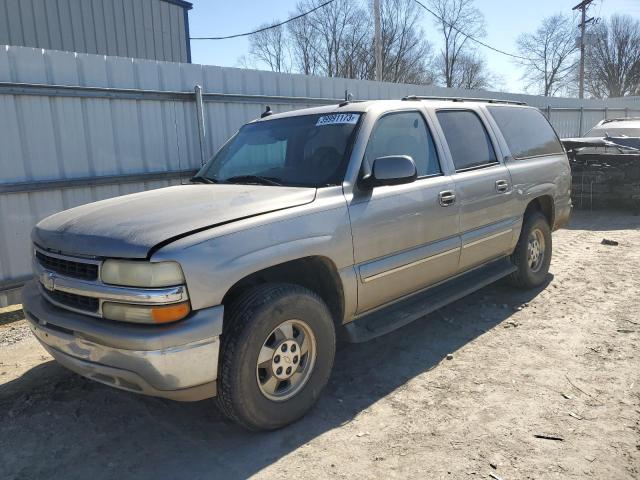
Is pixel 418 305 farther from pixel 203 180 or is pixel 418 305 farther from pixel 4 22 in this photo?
pixel 4 22

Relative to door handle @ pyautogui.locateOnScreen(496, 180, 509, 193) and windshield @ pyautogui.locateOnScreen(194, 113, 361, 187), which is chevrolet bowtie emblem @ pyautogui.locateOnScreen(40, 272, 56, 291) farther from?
door handle @ pyautogui.locateOnScreen(496, 180, 509, 193)

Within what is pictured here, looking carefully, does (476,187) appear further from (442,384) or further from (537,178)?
(442,384)

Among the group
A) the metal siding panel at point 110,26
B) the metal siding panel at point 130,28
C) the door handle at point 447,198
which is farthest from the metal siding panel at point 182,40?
the door handle at point 447,198

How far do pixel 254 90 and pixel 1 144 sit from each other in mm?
3621

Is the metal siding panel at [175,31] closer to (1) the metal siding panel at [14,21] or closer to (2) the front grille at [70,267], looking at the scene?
(1) the metal siding panel at [14,21]

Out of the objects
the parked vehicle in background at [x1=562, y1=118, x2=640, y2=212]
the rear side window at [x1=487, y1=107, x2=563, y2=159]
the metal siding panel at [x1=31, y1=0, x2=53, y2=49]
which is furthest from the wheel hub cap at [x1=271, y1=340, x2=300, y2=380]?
the metal siding panel at [x1=31, y1=0, x2=53, y2=49]

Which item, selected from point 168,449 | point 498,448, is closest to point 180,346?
point 168,449

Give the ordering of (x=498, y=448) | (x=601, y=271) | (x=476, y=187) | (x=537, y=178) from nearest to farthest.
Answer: (x=498, y=448), (x=476, y=187), (x=537, y=178), (x=601, y=271)

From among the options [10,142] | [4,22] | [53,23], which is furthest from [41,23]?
[10,142]

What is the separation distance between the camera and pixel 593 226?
30.9 feet

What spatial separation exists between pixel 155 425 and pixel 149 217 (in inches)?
51.8

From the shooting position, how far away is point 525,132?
18.1 ft

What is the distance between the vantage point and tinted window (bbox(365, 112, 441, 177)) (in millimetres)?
3795

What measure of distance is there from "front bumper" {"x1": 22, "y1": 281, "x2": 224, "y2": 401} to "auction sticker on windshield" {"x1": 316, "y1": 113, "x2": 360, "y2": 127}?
1788 mm
